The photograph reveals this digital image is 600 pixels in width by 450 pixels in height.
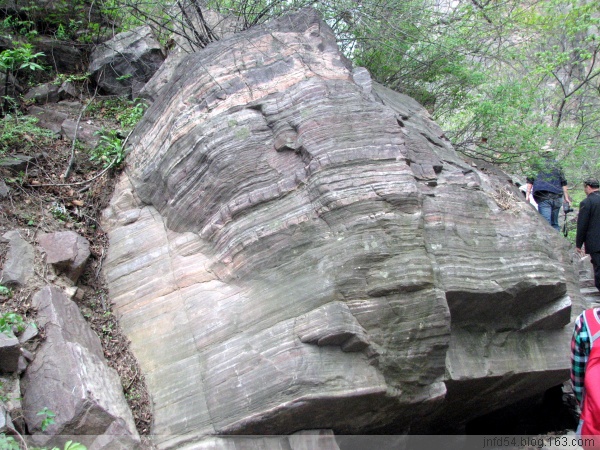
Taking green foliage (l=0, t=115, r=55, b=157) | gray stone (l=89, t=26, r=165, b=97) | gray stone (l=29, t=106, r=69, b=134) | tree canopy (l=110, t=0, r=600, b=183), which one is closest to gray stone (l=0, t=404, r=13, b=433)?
green foliage (l=0, t=115, r=55, b=157)

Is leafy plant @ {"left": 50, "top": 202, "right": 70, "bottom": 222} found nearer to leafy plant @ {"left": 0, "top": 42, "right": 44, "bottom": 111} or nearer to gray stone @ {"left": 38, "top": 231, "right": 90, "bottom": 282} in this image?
gray stone @ {"left": 38, "top": 231, "right": 90, "bottom": 282}

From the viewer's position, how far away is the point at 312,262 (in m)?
4.68

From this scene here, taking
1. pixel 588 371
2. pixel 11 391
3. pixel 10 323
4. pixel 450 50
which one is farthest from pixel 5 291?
pixel 450 50

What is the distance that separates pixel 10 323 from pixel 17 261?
788mm

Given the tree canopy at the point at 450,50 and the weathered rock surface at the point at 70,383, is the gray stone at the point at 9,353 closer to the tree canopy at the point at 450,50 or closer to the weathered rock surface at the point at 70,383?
the weathered rock surface at the point at 70,383

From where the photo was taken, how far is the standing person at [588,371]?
2867 mm

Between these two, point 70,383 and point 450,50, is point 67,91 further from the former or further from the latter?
point 450,50

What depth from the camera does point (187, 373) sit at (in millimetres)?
4605

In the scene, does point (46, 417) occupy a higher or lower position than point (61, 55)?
lower

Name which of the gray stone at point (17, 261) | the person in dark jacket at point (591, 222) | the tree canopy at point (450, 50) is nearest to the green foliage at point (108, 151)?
the gray stone at point (17, 261)

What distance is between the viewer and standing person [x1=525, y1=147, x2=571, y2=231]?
8609 mm

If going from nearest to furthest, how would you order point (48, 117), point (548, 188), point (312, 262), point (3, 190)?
point (312, 262) → point (3, 190) → point (48, 117) → point (548, 188)

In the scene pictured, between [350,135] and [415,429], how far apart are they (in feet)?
9.37

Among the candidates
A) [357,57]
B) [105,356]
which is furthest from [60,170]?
[357,57]
